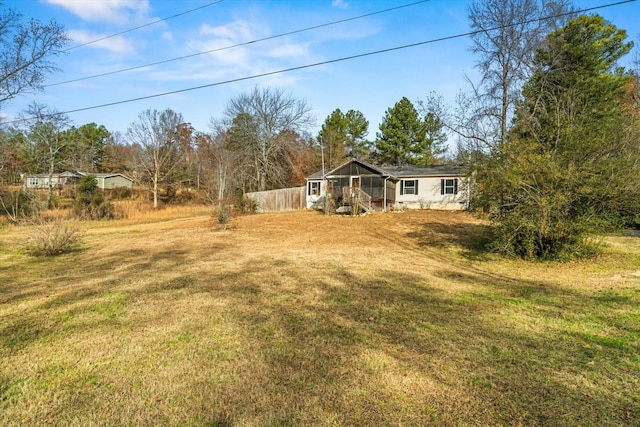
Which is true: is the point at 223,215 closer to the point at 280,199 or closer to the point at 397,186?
the point at 280,199

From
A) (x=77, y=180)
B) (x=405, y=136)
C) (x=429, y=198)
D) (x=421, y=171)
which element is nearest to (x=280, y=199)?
(x=421, y=171)

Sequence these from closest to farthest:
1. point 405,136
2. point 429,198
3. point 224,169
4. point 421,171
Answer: point 429,198 → point 421,171 → point 224,169 → point 405,136

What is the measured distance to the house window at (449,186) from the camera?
1053 inches

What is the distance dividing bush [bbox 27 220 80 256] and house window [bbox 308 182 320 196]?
2024 centimetres

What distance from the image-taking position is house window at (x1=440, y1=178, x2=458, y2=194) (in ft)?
87.7

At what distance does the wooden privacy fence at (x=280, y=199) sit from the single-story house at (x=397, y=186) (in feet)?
6.44

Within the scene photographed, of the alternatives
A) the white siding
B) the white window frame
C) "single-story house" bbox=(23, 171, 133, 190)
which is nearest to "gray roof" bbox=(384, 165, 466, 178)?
the white siding

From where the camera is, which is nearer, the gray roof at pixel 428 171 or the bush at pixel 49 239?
the bush at pixel 49 239

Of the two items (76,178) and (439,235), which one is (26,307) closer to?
(439,235)

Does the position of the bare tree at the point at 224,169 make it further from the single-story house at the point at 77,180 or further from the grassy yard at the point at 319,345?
the grassy yard at the point at 319,345

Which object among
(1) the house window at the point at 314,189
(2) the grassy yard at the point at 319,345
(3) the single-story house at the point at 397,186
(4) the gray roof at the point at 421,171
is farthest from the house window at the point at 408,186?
(2) the grassy yard at the point at 319,345

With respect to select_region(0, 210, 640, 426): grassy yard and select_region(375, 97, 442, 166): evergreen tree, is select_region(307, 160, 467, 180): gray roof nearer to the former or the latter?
select_region(375, 97, 442, 166): evergreen tree

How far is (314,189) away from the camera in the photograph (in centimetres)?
3011

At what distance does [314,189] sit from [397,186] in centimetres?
676
